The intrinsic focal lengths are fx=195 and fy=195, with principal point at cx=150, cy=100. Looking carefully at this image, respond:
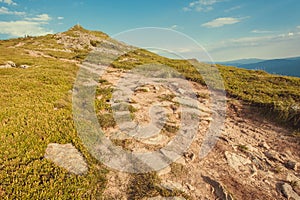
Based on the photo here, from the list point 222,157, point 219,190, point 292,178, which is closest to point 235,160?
point 222,157

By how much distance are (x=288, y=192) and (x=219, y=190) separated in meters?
2.47

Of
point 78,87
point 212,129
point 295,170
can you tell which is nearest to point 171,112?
point 212,129

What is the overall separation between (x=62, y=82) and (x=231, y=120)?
1279cm

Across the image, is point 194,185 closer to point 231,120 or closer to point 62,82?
point 231,120

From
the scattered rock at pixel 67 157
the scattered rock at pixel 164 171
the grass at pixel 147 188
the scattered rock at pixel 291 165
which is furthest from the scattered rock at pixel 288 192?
the scattered rock at pixel 67 157

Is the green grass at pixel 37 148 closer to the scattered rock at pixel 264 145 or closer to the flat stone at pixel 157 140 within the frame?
the flat stone at pixel 157 140

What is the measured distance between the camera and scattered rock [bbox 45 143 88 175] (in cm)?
649

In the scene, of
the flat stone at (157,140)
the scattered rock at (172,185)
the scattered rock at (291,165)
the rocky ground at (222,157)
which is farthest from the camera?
the flat stone at (157,140)

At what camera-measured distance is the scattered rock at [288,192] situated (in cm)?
644

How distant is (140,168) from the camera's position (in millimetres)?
6852

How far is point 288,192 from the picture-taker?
6586 mm

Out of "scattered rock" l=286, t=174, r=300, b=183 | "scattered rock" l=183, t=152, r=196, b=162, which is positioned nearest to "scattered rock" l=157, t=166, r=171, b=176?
"scattered rock" l=183, t=152, r=196, b=162

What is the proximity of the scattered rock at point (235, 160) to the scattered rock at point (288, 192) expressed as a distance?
1.49 m

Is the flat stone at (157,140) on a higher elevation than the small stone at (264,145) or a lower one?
higher
